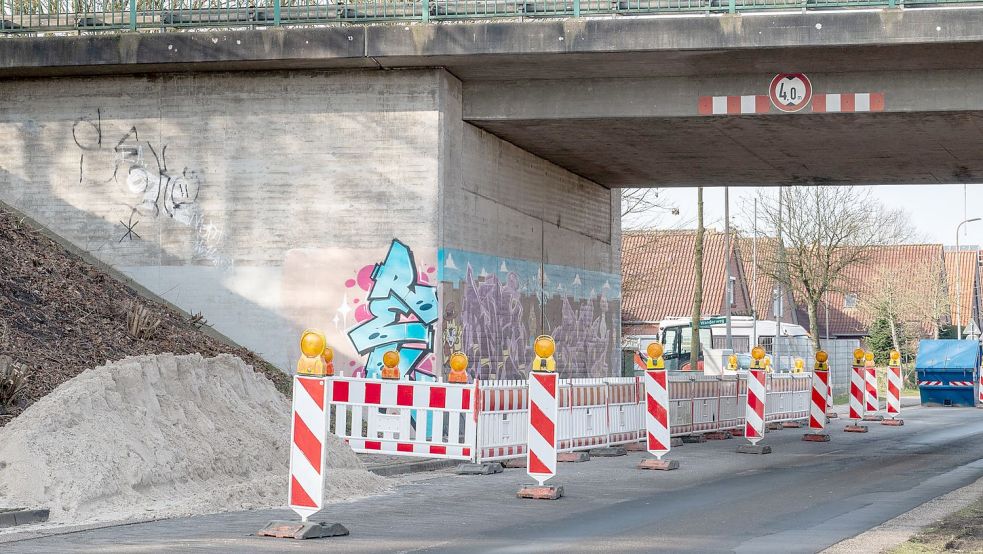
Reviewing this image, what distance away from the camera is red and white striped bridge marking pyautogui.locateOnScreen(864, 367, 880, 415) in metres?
29.4

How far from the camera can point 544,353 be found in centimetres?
1295

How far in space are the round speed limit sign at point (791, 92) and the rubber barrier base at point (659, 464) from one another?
612cm

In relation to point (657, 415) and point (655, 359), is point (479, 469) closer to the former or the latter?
point (657, 415)

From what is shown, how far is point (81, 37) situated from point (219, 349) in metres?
5.38

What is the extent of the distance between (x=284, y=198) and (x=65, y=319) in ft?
13.7

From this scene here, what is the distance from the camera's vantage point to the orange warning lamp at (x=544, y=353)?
12.9 meters

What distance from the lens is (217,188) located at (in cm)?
2030

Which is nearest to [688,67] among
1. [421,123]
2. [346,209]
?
[421,123]

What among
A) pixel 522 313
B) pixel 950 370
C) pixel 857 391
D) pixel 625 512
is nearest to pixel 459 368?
pixel 625 512

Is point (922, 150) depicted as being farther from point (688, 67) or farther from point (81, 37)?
point (81, 37)

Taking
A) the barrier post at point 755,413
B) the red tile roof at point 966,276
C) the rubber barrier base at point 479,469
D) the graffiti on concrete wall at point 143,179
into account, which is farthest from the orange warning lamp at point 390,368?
the red tile roof at point 966,276

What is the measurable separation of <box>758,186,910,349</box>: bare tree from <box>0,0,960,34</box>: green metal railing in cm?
3406

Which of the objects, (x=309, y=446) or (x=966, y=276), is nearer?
(x=309, y=446)

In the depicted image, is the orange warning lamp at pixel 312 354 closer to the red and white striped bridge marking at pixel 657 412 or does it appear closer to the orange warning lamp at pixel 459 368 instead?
the orange warning lamp at pixel 459 368
